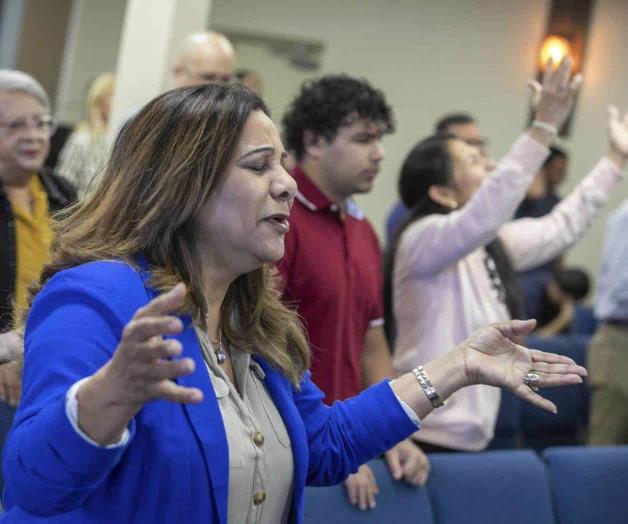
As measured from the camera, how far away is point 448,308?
9.35 feet

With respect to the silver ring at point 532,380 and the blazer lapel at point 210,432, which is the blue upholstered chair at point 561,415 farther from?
the blazer lapel at point 210,432

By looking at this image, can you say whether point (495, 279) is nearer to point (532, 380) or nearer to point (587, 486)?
point (587, 486)

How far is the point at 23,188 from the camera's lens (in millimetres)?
2893

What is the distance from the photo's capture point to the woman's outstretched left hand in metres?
1.71

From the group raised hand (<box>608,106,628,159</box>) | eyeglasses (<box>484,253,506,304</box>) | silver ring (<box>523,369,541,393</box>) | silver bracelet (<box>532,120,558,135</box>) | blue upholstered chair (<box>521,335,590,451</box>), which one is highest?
silver bracelet (<box>532,120,558,135</box>)

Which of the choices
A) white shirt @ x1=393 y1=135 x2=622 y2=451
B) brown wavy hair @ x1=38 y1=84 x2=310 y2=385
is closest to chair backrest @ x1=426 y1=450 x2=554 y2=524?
white shirt @ x1=393 y1=135 x2=622 y2=451

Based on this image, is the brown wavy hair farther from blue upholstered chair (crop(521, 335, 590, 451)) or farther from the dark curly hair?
Result: blue upholstered chair (crop(521, 335, 590, 451))

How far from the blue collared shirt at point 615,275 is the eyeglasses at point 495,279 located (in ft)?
3.78

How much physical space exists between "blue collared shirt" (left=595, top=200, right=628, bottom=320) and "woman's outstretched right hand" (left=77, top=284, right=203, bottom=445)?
3.09 metres

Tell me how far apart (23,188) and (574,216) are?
159cm

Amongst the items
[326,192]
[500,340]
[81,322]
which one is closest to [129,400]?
[81,322]

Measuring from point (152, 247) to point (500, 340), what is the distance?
578 millimetres

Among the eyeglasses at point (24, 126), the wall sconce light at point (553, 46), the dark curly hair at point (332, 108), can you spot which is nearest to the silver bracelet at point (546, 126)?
the dark curly hair at point (332, 108)

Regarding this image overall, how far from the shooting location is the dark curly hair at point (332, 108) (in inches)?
109
